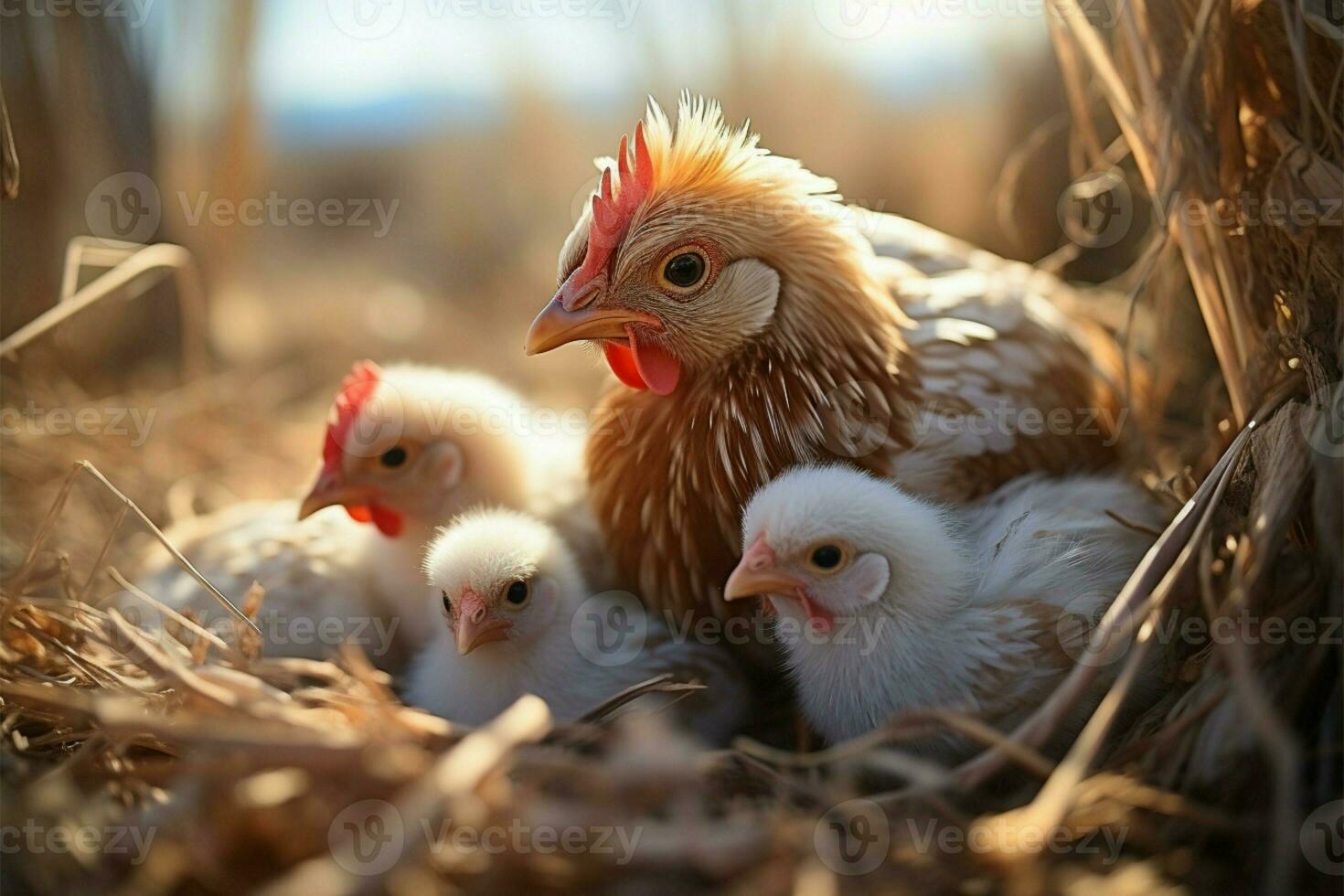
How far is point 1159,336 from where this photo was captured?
2318 millimetres

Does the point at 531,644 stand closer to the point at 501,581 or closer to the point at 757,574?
the point at 501,581

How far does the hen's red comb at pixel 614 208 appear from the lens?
5.97ft

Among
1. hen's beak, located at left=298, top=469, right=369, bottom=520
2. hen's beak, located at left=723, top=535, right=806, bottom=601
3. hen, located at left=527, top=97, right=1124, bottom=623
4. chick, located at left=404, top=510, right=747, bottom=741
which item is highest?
hen, located at left=527, top=97, right=1124, bottom=623

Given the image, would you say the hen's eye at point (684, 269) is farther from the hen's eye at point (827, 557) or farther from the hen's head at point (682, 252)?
the hen's eye at point (827, 557)

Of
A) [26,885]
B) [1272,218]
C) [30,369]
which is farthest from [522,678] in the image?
[30,369]

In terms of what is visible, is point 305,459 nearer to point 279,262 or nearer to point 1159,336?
point 1159,336

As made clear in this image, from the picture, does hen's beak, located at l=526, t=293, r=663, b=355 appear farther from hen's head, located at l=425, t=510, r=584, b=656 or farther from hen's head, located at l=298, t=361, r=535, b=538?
hen's head, located at l=298, t=361, r=535, b=538

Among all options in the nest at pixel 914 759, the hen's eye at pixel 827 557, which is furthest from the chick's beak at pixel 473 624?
the hen's eye at pixel 827 557

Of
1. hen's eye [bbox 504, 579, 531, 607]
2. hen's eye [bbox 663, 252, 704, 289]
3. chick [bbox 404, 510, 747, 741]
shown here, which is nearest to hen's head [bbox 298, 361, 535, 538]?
chick [bbox 404, 510, 747, 741]

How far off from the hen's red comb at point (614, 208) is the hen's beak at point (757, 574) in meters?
0.64

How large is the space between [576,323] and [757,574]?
2.03 feet

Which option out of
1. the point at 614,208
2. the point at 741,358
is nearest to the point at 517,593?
the point at 741,358

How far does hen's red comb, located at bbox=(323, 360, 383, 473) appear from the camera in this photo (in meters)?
2.14

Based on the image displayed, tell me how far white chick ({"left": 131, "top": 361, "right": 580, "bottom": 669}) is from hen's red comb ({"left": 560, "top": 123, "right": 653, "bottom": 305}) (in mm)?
588
